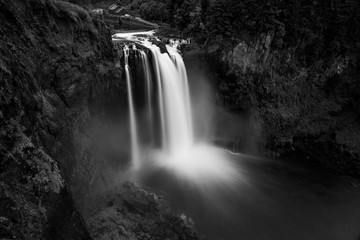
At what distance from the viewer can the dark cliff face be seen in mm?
6234

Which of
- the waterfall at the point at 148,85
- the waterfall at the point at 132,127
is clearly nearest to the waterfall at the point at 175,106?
the waterfall at the point at 148,85

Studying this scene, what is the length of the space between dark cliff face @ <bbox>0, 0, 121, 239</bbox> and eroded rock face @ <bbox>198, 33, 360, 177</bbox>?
7.37 meters

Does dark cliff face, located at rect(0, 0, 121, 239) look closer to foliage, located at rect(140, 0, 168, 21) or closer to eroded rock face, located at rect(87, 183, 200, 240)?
eroded rock face, located at rect(87, 183, 200, 240)

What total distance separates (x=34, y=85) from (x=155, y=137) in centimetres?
827

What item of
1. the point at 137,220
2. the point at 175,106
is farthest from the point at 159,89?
the point at 137,220

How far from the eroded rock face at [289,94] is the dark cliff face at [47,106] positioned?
7374 mm

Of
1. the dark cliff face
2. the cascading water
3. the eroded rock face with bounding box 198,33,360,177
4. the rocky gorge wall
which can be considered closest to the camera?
the dark cliff face

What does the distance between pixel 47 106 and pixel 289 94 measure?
1443cm

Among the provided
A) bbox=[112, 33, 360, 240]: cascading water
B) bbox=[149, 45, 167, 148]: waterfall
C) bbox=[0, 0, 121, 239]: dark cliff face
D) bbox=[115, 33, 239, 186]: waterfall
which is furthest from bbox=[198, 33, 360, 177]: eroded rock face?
bbox=[0, 0, 121, 239]: dark cliff face

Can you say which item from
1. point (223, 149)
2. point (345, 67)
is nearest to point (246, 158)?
point (223, 149)

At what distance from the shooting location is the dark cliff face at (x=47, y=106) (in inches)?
245

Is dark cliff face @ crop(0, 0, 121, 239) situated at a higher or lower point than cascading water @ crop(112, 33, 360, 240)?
higher

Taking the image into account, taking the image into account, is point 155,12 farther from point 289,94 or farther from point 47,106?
point 47,106

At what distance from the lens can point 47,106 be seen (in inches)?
358
